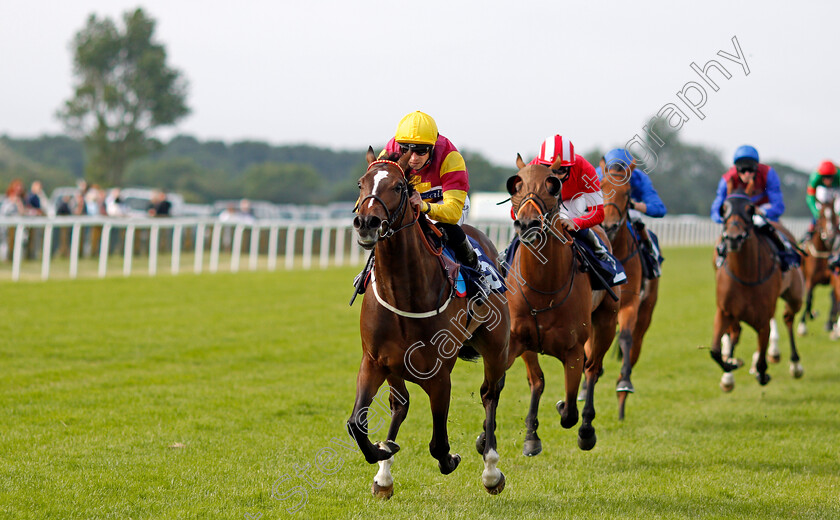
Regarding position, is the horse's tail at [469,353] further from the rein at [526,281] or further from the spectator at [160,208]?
the spectator at [160,208]

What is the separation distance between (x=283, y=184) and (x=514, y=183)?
74708 mm

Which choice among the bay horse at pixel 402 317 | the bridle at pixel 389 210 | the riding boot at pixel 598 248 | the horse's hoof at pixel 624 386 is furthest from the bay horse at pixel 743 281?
the bridle at pixel 389 210

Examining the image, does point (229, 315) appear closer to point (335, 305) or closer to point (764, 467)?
point (335, 305)

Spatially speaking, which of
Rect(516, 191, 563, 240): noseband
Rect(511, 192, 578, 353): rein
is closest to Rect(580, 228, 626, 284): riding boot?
Rect(511, 192, 578, 353): rein

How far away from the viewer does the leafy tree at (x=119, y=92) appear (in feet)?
146

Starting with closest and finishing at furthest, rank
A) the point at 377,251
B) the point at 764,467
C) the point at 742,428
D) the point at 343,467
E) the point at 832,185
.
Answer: the point at 377,251 → the point at 343,467 → the point at 764,467 → the point at 742,428 → the point at 832,185

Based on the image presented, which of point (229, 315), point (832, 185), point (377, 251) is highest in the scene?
point (832, 185)

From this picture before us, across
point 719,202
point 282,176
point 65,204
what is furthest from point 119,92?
point 719,202

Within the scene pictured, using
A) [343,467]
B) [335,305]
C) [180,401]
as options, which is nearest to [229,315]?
[335,305]

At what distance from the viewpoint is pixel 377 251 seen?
175 inches

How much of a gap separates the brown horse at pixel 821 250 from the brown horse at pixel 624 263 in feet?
17.8

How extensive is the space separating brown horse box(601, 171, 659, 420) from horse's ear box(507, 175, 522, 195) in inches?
73.6

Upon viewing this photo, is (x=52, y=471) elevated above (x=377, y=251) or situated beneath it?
situated beneath

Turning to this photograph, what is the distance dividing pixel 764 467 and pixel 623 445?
983 millimetres
